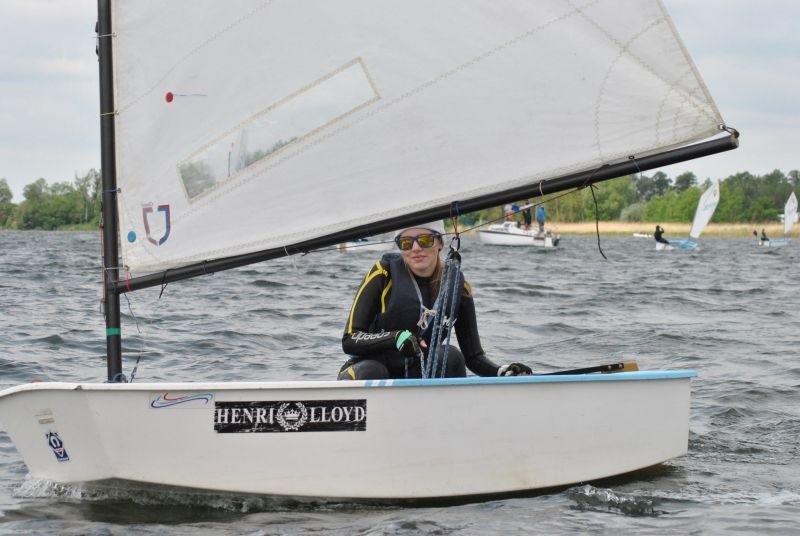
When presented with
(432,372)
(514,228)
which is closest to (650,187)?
(514,228)

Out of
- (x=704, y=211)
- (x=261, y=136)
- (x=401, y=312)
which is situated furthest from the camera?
(x=704, y=211)

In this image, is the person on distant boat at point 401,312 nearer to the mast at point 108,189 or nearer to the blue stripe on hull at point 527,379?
the blue stripe on hull at point 527,379

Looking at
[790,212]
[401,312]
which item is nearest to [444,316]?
[401,312]

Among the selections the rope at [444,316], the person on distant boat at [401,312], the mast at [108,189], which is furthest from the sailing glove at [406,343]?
the mast at [108,189]

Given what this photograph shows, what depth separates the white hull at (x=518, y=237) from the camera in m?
40.1

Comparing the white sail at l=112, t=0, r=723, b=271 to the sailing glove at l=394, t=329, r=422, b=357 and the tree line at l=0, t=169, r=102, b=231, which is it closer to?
the sailing glove at l=394, t=329, r=422, b=357

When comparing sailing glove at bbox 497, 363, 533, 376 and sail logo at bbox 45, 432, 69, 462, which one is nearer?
sail logo at bbox 45, 432, 69, 462

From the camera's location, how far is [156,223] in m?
4.64

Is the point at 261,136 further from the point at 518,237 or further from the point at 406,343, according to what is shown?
the point at 518,237

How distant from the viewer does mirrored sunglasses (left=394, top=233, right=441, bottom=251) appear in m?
4.78

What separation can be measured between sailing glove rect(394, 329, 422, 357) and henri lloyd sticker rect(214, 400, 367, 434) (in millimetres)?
322

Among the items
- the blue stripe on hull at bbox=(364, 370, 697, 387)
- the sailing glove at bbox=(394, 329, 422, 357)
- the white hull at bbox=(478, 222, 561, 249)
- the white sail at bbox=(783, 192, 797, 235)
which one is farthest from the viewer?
the white sail at bbox=(783, 192, 797, 235)

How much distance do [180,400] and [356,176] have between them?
1.13 meters

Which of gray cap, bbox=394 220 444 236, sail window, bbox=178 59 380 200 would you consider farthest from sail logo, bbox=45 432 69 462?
gray cap, bbox=394 220 444 236
